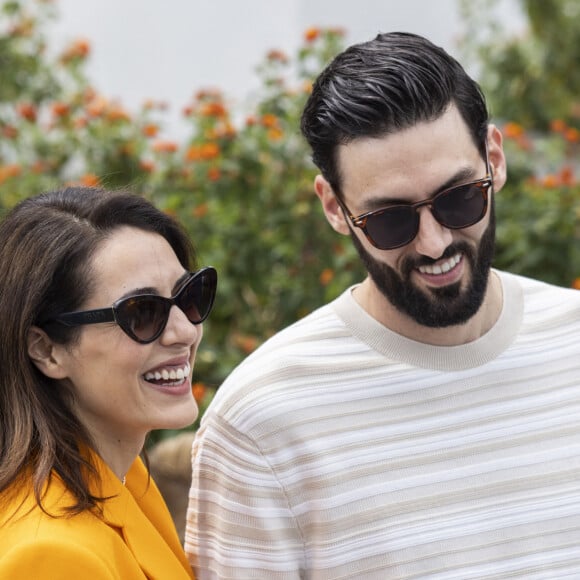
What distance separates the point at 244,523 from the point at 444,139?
94cm

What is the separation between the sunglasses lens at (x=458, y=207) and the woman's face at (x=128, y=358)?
0.58m

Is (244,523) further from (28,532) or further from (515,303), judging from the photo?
(515,303)

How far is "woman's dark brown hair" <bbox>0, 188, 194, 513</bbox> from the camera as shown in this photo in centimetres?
205

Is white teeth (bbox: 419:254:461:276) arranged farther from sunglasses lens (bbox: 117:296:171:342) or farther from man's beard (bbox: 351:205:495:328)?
sunglasses lens (bbox: 117:296:171:342)

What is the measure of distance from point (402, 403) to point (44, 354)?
788mm

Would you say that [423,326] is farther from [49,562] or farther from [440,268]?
[49,562]

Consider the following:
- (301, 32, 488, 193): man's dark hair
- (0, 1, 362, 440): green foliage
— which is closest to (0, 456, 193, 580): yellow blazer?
(301, 32, 488, 193): man's dark hair

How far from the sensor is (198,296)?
89.5 inches

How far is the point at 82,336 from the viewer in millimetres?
2104

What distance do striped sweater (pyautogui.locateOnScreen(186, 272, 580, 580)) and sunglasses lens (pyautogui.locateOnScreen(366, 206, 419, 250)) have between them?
231 millimetres

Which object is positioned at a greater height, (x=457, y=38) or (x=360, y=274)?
(x=360, y=274)

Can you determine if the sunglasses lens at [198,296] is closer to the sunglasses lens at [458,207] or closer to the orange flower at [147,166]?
the sunglasses lens at [458,207]

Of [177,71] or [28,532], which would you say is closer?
[28,532]

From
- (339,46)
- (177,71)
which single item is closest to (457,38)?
(177,71)
